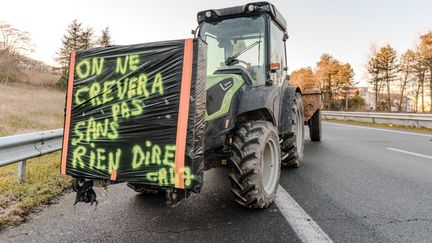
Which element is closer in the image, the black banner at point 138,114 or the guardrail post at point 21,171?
the black banner at point 138,114

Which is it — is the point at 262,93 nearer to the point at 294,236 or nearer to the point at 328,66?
the point at 294,236

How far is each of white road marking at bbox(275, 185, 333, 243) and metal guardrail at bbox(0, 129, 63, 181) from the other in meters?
3.36

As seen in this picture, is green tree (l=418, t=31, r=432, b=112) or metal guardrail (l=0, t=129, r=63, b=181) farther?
green tree (l=418, t=31, r=432, b=112)

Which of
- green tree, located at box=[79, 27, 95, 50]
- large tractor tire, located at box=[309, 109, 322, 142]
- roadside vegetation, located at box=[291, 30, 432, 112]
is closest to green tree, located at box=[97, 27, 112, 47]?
green tree, located at box=[79, 27, 95, 50]

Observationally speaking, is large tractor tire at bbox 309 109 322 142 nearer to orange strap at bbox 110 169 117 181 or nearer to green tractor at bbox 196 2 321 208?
green tractor at bbox 196 2 321 208

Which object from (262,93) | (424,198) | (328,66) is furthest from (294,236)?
(328,66)

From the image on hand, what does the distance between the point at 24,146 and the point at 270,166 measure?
3321 mm

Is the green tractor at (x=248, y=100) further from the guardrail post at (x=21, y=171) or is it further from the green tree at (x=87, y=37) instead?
the green tree at (x=87, y=37)

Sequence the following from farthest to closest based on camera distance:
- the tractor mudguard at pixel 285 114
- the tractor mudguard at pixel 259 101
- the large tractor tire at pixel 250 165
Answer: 1. the tractor mudguard at pixel 285 114
2. the tractor mudguard at pixel 259 101
3. the large tractor tire at pixel 250 165

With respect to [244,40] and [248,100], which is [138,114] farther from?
[244,40]

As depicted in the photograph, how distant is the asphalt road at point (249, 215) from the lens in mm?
2672

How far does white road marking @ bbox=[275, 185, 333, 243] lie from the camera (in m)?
2.62

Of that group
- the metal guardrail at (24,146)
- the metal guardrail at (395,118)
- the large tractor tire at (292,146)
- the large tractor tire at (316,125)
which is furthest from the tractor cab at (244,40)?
the metal guardrail at (395,118)

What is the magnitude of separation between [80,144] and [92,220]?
2.74 ft
